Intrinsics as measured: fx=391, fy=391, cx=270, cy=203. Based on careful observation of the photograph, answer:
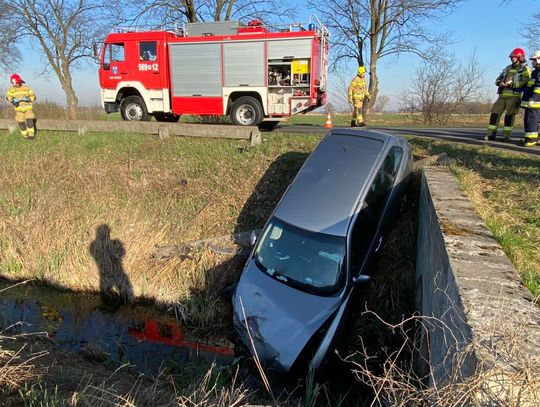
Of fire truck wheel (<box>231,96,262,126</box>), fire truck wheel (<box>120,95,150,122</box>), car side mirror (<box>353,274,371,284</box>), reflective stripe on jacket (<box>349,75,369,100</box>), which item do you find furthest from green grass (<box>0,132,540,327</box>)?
reflective stripe on jacket (<box>349,75,369,100</box>)

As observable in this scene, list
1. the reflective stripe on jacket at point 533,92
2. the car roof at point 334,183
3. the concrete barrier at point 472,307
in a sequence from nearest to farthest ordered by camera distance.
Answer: the concrete barrier at point 472,307
the car roof at point 334,183
the reflective stripe on jacket at point 533,92

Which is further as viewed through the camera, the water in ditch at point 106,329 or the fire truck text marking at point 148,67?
the fire truck text marking at point 148,67

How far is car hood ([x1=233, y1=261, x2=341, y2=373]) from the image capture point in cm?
375

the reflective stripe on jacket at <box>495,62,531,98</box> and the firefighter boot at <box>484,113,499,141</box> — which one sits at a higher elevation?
the reflective stripe on jacket at <box>495,62,531,98</box>

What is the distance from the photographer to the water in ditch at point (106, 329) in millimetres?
4805

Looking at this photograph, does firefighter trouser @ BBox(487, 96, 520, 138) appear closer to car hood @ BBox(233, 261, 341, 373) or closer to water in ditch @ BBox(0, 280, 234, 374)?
car hood @ BBox(233, 261, 341, 373)

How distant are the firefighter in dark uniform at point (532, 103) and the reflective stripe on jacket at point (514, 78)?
217 mm

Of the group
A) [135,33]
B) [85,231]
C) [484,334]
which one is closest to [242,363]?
[484,334]

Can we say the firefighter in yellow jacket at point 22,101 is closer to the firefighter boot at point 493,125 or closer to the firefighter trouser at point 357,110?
the firefighter trouser at point 357,110

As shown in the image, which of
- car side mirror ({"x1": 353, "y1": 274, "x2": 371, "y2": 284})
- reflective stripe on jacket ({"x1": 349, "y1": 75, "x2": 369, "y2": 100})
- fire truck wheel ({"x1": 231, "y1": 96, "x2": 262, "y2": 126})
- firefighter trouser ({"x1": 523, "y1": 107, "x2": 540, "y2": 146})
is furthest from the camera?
fire truck wheel ({"x1": 231, "y1": 96, "x2": 262, "y2": 126})

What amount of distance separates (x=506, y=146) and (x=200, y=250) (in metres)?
6.36

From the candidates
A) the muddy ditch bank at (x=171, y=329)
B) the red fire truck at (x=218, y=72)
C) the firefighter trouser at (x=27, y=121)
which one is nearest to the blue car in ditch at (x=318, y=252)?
the muddy ditch bank at (x=171, y=329)

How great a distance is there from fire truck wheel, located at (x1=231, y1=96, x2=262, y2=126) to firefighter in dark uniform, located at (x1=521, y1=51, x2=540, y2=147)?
255 inches

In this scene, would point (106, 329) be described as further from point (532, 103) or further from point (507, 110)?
point (507, 110)
